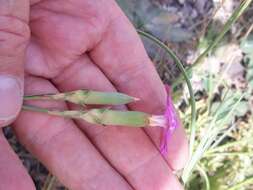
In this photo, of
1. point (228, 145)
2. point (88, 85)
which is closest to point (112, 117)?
point (88, 85)

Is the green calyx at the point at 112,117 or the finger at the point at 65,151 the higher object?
the green calyx at the point at 112,117

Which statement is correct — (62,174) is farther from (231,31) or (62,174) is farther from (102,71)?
(231,31)

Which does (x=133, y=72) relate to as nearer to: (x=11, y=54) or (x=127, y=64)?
(x=127, y=64)

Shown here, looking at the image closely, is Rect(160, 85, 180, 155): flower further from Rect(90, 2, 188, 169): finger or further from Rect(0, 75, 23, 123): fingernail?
Rect(0, 75, 23, 123): fingernail

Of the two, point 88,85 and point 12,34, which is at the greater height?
point 12,34

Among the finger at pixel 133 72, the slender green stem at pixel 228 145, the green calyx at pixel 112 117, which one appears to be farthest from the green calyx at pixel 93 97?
the slender green stem at pixel 228 145

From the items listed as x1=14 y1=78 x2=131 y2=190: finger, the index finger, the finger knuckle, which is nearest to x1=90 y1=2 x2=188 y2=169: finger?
the index finger

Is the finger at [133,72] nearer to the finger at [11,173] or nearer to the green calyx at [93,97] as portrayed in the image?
the green calyx at [93,97]
